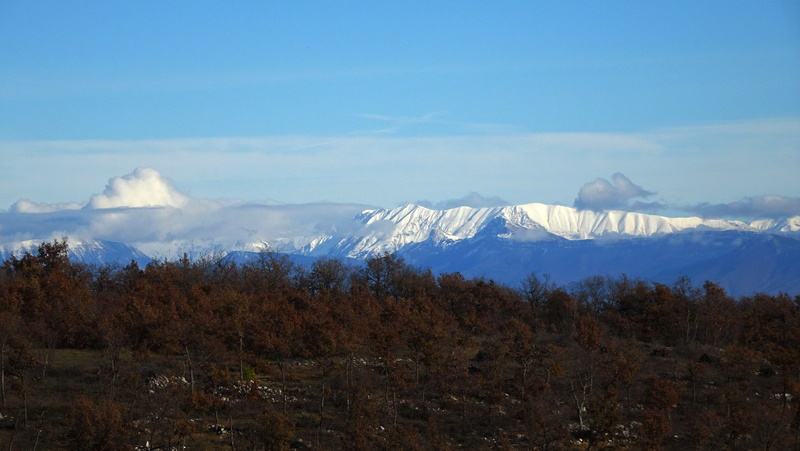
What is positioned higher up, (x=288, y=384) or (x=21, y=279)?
(x=21, y=279)

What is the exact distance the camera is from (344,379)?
66062 millimetres

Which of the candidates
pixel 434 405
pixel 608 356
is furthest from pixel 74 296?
pixel 608 356

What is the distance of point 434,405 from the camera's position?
220 feet

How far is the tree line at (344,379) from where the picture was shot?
5478 centimetres

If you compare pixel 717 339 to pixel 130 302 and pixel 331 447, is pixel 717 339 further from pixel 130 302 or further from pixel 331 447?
pixel 130 302

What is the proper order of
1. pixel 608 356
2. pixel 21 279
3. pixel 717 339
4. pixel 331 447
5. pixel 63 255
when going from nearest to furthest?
pixel 331 447 → pixel 608 356 → pixel 21 279 → pixel 717 339 → pixel 63 255

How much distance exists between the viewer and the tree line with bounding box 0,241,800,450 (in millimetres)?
54781

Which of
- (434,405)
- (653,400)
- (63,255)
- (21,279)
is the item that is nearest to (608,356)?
(653,400)

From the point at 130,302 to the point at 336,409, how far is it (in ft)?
95.3

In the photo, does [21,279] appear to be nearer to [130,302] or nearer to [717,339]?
[130,302]

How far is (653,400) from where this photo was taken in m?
A: 65.1

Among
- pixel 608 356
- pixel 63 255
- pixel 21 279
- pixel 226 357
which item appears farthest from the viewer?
pixel 63 255

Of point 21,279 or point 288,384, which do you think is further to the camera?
point 21,279

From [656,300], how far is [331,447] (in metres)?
64.2
